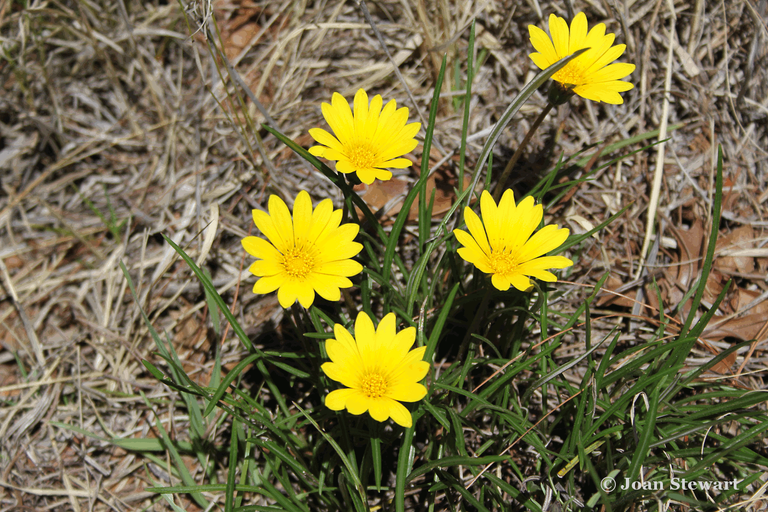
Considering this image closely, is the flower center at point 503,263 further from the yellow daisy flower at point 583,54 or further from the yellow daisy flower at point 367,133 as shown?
the yellow daisy flower at point 583,54

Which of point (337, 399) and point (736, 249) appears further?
point (736, 249)

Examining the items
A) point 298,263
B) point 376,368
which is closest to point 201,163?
point 298,263

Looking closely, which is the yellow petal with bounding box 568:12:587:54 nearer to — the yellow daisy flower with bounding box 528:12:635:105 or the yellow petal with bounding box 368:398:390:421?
the yellow daisy flower with bounding box 528:12:635:105

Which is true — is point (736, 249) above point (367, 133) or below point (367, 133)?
below

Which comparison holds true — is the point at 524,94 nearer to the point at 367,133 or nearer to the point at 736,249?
the point at 367,133

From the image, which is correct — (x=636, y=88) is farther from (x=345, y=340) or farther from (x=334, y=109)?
(x=345, y=340)
